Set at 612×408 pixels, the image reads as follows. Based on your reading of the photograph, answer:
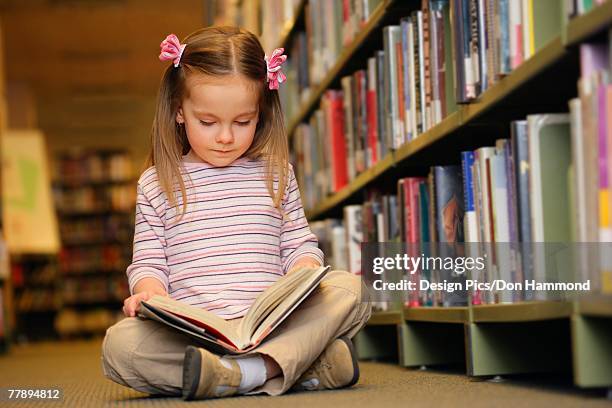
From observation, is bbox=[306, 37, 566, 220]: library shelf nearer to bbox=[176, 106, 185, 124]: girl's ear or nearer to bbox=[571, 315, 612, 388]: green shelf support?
bbox=[571, 315, 612, 388]: green shelf support

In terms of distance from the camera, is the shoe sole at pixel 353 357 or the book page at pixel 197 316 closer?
the book page at pixel 197 316

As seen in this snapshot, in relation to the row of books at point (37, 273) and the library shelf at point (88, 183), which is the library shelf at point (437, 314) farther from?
the library shelf at point (88, 183)

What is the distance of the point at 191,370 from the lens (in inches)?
62.5

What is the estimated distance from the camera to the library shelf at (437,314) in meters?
1.91

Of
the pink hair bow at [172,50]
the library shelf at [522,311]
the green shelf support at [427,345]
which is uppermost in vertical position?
the pink hair bow at [172,50]

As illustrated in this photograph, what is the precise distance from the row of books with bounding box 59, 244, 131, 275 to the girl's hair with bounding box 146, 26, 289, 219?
30.4 ft

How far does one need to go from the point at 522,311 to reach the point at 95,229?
393 inches

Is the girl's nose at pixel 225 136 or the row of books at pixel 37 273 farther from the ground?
the girl's nose at pixel 225 136

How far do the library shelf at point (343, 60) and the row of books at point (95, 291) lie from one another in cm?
712

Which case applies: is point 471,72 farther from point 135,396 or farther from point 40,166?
point 40,166

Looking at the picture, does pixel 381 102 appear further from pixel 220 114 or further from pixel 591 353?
pixel 591 353

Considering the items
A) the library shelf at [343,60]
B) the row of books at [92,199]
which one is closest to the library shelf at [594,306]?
the library shelf at [343,60]

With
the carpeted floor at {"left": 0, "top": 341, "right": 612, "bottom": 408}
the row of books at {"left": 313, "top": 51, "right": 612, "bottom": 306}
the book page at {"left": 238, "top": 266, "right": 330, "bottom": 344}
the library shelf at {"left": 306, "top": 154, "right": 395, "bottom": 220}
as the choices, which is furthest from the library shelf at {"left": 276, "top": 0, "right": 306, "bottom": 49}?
the book page at {"left": 238, "top": 266, "right": 330, "bottom": 344}

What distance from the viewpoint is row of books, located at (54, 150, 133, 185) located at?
11211mm
